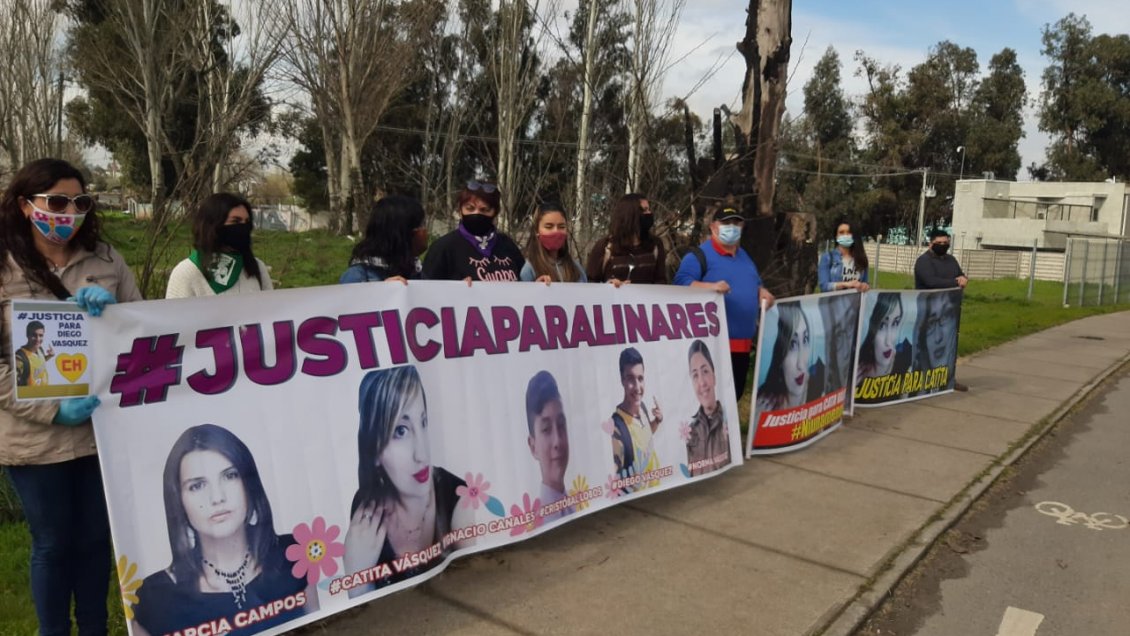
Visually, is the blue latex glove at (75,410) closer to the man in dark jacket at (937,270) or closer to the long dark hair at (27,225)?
the long dark hair at (27,225)

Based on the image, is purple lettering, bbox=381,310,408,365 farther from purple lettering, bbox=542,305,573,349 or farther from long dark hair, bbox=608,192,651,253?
long dark hair, bbox=608,192,651,253

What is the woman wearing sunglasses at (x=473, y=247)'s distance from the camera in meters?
4.52

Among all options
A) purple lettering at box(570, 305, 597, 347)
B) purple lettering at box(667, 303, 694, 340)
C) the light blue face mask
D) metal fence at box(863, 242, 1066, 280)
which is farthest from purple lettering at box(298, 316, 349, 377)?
metal fence at box(863, 242, 1066, 280)

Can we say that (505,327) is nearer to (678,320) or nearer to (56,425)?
(678,320)

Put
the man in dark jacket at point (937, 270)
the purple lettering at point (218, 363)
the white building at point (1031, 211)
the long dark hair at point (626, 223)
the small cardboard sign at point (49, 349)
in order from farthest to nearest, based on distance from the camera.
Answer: the white building at point (1031, 211) < the man in dark jacket at point (937, 270) < the long dark hair at point (626, 223) < the purple lettering at point (218, 363) < the small cardboard sign at point (49, 349)

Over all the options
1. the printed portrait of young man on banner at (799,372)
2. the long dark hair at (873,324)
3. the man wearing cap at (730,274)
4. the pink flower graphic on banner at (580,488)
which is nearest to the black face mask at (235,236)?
the pink flower graphic on banner at (580,488)

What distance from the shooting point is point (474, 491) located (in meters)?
3.98

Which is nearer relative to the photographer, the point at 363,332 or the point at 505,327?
the point at 363,332

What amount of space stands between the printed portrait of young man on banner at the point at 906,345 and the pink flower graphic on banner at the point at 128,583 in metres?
6.39

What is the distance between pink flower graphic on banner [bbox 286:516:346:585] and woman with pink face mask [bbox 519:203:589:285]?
6.47ft

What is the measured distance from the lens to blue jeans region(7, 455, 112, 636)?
2.84 m

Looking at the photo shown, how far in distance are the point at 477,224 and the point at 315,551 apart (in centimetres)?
201

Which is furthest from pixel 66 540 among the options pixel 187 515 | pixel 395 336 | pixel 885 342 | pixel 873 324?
pixel 885 342

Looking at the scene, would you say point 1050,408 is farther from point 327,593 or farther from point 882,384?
point 327,593
